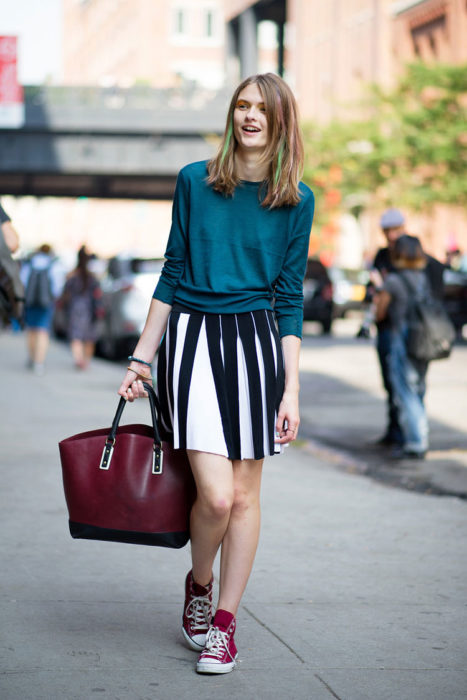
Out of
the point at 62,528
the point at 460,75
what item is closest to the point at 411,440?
the point at 62,528

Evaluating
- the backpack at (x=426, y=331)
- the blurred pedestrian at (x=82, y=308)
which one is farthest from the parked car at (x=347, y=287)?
the backpack at (x=426, y=331)

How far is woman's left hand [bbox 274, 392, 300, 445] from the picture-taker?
13.7 ft

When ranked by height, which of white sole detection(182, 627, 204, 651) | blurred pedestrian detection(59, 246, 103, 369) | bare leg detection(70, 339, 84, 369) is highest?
white sole detection(182, 627, 204, 651)

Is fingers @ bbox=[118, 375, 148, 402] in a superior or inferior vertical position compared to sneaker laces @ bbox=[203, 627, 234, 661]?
superior

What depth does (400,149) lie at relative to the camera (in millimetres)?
38312

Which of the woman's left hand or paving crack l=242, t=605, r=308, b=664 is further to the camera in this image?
paving crack l=242, t=605, r=308, b=664

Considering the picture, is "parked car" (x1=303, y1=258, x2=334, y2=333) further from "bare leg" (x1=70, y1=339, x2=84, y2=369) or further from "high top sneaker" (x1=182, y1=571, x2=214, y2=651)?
"high top sneaker" (x1=182, y1=571, x2=214, y2=651)

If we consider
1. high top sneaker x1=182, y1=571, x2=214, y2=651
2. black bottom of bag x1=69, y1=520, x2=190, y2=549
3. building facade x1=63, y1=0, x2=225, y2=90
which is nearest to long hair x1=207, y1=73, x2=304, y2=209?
black bottom of bag x1=69, y1=520, x2=190, y2=549

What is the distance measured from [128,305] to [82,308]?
0.88m

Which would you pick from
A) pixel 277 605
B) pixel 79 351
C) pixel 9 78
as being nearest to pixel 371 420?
pixel 79 351

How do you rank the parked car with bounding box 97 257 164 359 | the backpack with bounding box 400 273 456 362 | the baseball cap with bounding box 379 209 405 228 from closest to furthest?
1. the backpack with bounding box 400 273 456 362
2. the baseball cap with bounding box 379 209 405 228
3. the parked car with bounding box 97 257 164 359

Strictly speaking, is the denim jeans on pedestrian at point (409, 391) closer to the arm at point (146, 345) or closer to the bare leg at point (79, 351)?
the arm at point (146, 345)

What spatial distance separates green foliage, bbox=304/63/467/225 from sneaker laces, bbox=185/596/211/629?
33.2m

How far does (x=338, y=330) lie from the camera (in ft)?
101
